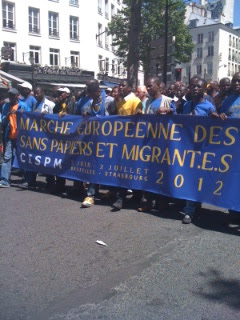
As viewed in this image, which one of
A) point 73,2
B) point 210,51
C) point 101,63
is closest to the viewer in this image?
point 73,2

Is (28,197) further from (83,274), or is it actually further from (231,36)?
(231,36)

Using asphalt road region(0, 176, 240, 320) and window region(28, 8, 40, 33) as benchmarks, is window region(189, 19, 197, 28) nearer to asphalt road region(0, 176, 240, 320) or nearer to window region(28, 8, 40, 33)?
window region(28, 8, 40, 33)

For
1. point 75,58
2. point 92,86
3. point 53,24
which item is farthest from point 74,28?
point 92,86

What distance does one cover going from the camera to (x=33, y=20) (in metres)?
34.5

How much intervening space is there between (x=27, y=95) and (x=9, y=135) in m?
1.13

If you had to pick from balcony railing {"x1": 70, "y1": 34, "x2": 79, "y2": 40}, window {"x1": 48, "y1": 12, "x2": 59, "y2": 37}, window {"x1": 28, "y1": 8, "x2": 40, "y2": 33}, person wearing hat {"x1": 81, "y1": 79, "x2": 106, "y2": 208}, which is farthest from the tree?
person wearing hat {"x1": 81, "y1": 79, "x2": 106, "y2": 208}

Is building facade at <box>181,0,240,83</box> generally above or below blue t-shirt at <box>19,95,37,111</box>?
above

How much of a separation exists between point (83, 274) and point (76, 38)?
3668 centimetres

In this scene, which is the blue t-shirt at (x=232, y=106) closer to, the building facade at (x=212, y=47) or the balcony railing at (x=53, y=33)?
the balcony railing at (x=53, y=33)

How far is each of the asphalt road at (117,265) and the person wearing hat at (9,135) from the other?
1.55 meters

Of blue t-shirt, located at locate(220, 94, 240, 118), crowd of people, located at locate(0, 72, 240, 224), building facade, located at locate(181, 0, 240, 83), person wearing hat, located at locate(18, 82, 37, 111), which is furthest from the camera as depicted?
building facade, located at locate(181, 0, 240, 83)

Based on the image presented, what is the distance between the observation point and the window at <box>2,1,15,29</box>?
32531 millimetres

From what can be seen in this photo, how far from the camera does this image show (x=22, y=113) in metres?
7.47

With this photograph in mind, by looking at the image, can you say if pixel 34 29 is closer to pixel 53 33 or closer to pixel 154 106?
pixel 53 33
